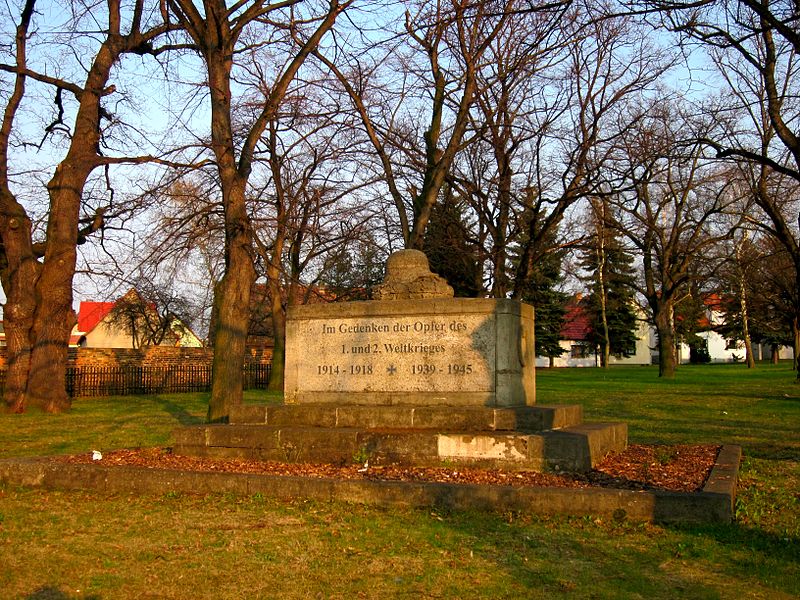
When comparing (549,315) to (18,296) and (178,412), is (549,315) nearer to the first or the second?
(178,412)

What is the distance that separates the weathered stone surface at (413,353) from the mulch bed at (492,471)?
4.22ft

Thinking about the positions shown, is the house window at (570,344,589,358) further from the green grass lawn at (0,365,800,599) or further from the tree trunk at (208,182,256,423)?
the green grass lawn at (0,365,800,599)

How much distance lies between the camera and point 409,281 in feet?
35.4

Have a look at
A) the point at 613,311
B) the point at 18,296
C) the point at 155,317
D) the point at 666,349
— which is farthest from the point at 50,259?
the point at 613,311

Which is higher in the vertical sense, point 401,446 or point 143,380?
point 143,380

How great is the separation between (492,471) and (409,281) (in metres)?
3.02

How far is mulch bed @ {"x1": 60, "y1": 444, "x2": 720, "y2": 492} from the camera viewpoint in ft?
27.1

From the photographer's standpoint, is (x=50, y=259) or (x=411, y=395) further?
(x=50, y=259)

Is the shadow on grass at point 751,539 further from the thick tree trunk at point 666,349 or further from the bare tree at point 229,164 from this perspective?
the thick tree trunk at point 666,349

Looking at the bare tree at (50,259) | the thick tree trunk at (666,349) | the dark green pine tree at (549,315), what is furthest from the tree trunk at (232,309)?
the dark green pine tree at (549,315)

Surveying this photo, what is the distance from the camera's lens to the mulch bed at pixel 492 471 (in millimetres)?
8273

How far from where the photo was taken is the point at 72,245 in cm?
2131

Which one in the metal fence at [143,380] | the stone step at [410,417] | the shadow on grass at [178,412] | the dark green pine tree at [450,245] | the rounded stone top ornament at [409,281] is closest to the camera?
the stone step at [410,417]

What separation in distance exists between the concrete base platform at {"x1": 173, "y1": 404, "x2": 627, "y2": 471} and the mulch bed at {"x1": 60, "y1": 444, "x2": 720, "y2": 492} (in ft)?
0.47
